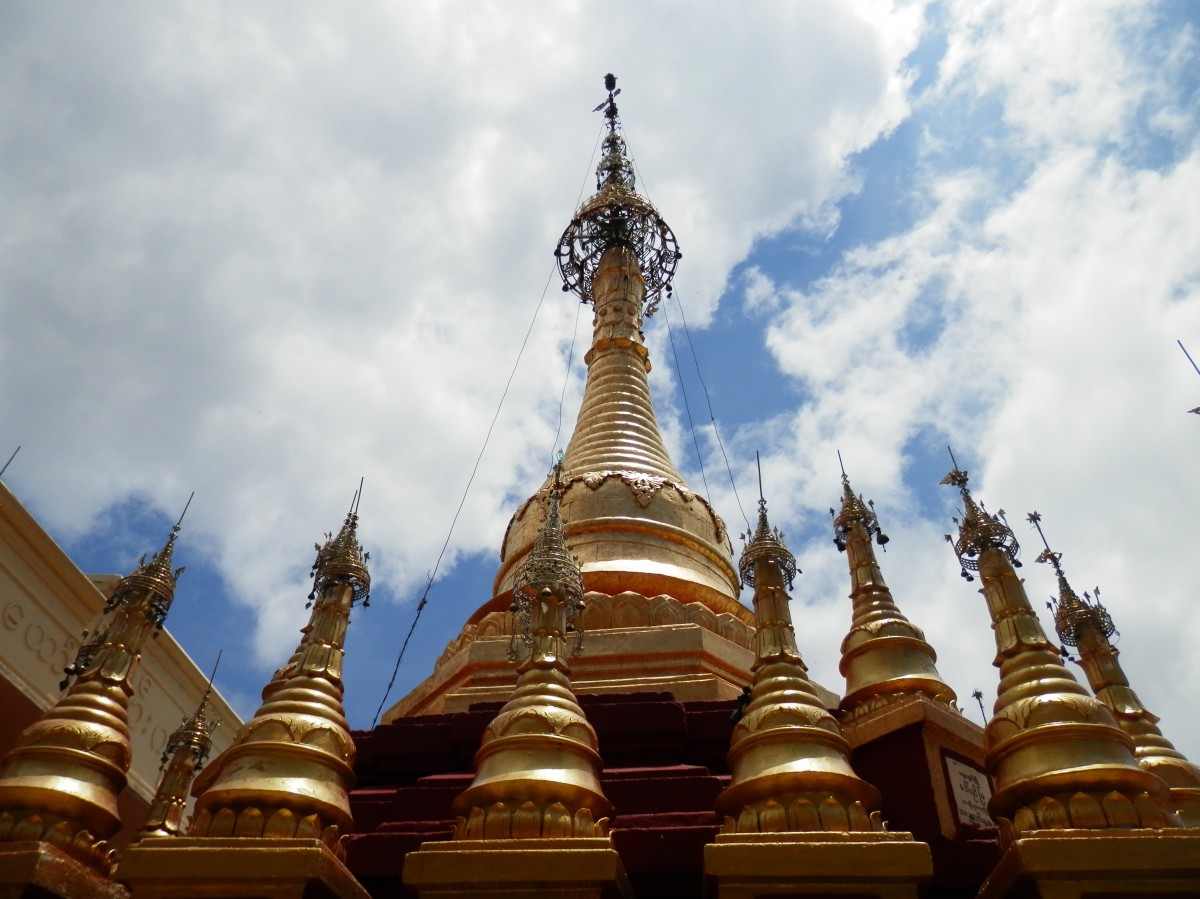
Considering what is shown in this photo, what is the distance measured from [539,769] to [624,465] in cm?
1107

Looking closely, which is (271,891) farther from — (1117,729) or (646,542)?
(646,542)

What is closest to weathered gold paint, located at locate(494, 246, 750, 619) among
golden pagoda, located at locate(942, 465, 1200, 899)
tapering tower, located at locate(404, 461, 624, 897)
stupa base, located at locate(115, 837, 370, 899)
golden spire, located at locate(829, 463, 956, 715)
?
golden spire, located at locate(829, 463, 956, 715)

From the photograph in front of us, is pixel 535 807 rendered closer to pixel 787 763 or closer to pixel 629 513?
pixel 787 763

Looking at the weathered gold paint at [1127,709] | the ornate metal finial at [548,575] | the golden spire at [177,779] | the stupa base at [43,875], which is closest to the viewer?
the stupa base at [43,875]

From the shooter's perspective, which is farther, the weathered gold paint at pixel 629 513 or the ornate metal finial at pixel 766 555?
the weathered gold paint at pixel 629 513

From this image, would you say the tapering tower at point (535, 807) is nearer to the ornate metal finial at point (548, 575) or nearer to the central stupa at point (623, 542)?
the ornate metal finial at point (548, 575)

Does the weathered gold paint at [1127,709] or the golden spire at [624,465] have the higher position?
the golden spire at [624,465]

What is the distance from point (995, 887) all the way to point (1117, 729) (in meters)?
1.29

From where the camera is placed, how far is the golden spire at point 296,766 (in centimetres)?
573

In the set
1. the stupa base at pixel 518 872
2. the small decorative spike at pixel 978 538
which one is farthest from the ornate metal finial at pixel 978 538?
the stupa base at pixel 518 872

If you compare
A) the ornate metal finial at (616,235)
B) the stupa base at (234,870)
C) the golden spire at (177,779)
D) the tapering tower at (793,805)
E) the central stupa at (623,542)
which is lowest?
the stupa base at (234,870)

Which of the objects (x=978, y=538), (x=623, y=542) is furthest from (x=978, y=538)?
(x=623, y=542)

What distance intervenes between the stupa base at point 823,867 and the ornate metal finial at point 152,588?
4.97m

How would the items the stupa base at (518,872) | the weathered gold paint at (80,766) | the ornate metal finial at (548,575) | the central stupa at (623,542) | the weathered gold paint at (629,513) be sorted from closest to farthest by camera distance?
the stupa base at (518,872) < the weathered gold paint at (80,766) < the ornate metal finial at (548,575) < the central stupa at (623,542) < the weathered gold paint at (629,513)
